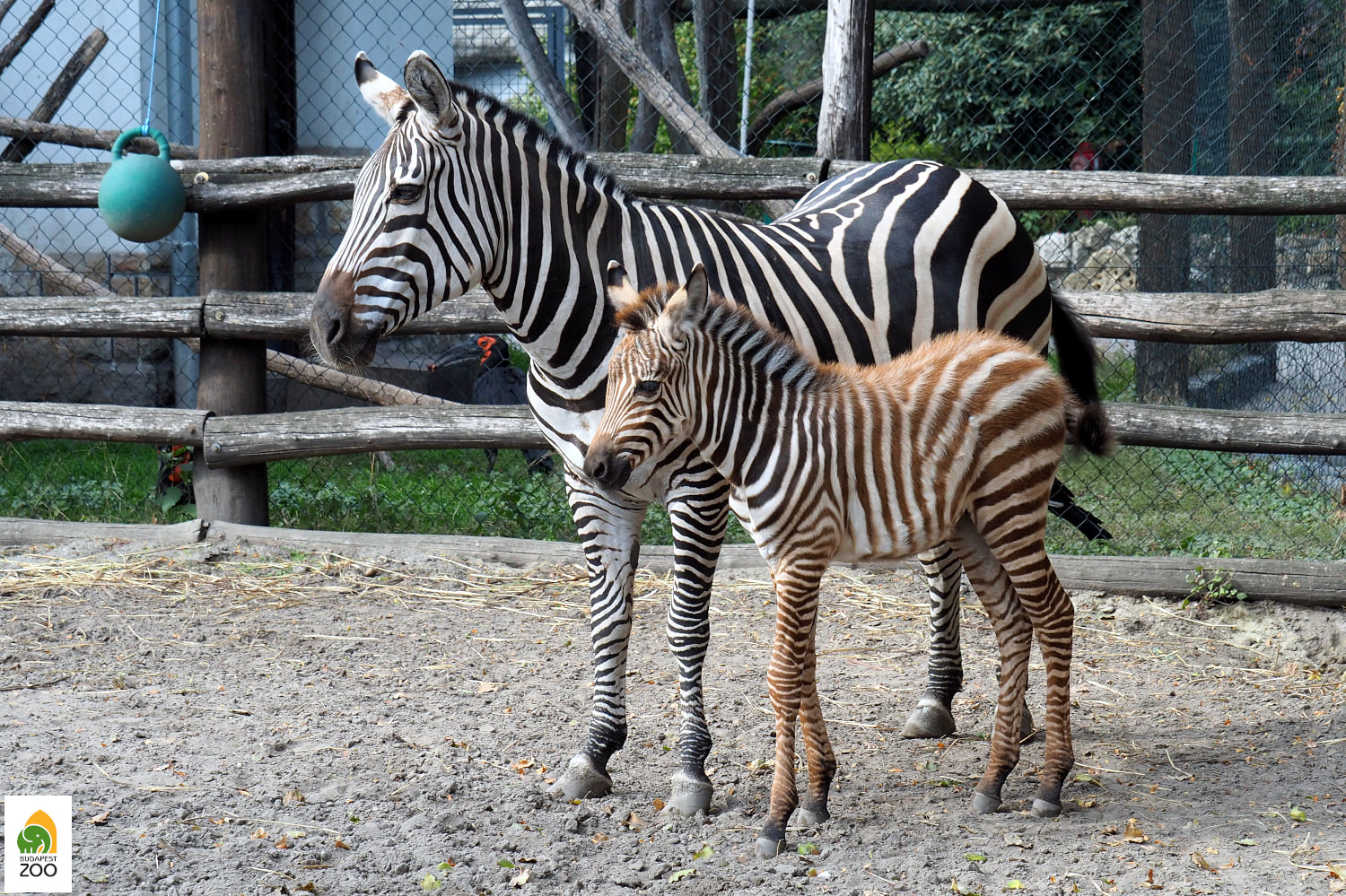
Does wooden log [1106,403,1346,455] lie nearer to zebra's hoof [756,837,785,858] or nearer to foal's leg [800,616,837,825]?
foal's leg [800,616,837,825]

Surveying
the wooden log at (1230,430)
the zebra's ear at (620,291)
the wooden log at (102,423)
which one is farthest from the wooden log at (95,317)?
the wooden log at (1230,430)

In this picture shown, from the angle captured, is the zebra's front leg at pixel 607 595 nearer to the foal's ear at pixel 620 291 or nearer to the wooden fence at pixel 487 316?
the foal's ear at pixel 620 291

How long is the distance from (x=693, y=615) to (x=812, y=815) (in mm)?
636

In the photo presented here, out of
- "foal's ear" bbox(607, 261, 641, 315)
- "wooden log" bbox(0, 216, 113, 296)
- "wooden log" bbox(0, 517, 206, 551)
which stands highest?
"wooden log" bbox(0, 216, 113, 296)

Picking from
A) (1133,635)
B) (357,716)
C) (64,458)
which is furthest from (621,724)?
(64,458)

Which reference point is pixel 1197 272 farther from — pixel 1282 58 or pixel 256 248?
pixel 256 248

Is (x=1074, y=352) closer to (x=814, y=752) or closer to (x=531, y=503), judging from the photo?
(x=814, y=752)

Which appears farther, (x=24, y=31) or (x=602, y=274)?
(x=24, y=31)

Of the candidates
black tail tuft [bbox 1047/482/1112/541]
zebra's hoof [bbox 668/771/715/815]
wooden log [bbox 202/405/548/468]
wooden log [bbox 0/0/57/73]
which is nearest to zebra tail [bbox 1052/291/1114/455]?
black tail tuft [bbox 1047/482/1112/541]

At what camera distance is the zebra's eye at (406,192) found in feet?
10.5

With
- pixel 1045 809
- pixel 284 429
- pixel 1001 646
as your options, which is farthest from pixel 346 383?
pixel 1045 809

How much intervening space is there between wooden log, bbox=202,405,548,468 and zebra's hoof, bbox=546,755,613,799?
8.80ft

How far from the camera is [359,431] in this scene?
603 cm

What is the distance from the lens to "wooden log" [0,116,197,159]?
690 cm
